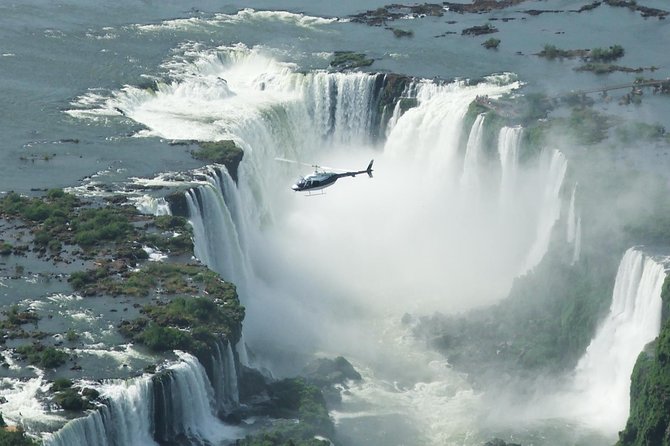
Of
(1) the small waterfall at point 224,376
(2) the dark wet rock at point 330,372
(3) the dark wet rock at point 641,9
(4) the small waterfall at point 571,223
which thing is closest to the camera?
(1) the small waterfall at point 224,376

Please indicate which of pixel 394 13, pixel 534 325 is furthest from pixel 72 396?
pixel 394 13

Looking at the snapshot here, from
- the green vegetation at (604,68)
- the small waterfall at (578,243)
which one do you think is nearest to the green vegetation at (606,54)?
the green vegetation at (604,68)

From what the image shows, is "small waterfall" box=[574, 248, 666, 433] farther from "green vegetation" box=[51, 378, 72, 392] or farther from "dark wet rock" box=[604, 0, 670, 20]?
"dark wet rock" box=[604, 0, 670, 20]

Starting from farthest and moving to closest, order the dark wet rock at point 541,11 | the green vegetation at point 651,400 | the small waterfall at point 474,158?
the dark wet rock at point 541,11
the small waterfall at point 474,158
the green vegetation at point 651,400

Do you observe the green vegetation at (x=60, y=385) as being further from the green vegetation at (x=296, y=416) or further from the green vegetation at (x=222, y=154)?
the green vegetation at (x=222, y=154)

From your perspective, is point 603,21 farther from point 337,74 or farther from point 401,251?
point 401,251

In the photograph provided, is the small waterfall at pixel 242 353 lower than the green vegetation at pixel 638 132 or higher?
lower

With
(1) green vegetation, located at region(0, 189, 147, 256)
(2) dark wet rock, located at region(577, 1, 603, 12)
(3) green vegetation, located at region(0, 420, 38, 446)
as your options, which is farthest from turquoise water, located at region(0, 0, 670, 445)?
(3) green vegetation, located at region(0, 420, 38, 446)
